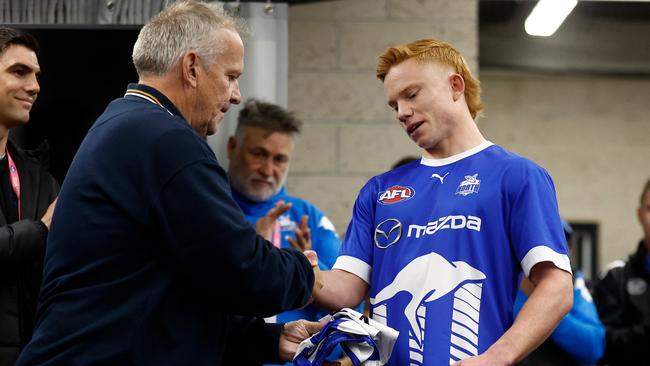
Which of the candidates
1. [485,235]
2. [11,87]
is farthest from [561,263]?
[11,87]

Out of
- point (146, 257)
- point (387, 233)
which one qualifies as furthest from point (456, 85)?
point (146, 257)

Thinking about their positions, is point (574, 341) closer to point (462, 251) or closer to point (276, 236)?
point (276, 236)

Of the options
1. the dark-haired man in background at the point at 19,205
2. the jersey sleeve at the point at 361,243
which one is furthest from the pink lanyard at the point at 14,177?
the jersey sleeve at the point at 361,243

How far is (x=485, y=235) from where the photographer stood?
85.4 inches

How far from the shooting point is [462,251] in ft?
7.15

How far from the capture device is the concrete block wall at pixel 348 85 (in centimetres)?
502

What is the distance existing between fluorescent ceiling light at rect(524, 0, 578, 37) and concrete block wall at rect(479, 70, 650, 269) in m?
5.88

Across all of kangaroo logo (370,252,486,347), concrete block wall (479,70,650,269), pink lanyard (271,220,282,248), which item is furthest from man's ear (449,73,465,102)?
concrete block wall (479,70,650,269)

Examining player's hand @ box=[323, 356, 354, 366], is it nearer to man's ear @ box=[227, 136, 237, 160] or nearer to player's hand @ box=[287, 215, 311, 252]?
player's hand @ box=[287, 215, 311, 252]

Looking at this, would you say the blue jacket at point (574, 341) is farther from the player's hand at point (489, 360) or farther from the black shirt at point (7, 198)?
the black shirt at point (7, 198)

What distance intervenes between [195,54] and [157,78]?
0.10 metres

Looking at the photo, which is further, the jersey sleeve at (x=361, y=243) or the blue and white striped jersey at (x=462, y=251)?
the jersey sleeve at (x=361, y=243)

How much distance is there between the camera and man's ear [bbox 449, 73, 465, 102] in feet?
7.82

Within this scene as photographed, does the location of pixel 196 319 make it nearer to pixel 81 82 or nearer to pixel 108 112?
pixel 108 112
